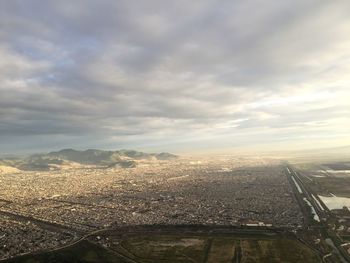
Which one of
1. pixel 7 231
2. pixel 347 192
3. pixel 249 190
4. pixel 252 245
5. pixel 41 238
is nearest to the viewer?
pixel 252 245

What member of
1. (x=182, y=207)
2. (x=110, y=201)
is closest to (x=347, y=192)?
(x=182, y=207)

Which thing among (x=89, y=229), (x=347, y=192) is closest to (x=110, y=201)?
(x=89, y=229)

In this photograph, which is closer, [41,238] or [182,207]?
[41,238]

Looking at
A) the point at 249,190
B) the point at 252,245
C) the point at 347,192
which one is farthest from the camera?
the point at 249,190

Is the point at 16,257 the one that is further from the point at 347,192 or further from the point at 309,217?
the point at 347,192

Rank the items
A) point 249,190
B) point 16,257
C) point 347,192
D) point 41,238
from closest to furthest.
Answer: point 16,257
point 41,238
point 347,192
point 249,190

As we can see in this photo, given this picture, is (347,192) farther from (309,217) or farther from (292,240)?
(292,240)
